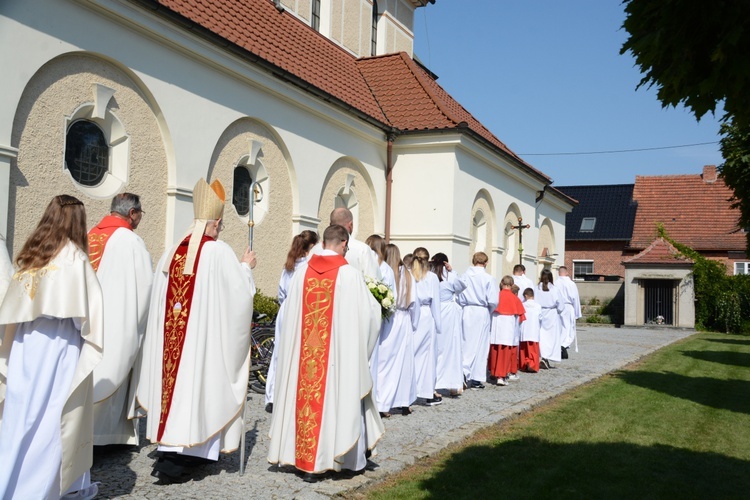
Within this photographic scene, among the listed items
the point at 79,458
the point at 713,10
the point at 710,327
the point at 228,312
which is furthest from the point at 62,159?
the point at 710,327

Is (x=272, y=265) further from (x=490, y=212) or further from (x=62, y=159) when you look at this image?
(x=490, y=212)

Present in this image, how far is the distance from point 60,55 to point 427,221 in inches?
385

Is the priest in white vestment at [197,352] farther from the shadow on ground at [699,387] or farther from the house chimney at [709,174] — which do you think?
the house chimney at [709,174]

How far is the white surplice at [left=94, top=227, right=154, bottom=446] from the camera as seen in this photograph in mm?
5719

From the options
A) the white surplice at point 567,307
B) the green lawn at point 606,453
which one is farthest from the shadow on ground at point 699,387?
the white surplice at point 567,307

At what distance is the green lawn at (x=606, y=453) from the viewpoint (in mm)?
5676

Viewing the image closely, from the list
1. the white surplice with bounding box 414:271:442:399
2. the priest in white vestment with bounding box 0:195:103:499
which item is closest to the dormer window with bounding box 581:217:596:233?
the white surplice with bounding box 414:271:442:399

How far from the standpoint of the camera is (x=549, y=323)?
14430 millimetres

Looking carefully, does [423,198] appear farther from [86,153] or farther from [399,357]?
[86,153]

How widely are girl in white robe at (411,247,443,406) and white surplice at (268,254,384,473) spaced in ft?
11.4

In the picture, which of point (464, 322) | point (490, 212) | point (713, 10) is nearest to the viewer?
point (713, 10)

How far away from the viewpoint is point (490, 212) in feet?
64.9

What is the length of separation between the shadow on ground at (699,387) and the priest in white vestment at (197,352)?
7.62 meters

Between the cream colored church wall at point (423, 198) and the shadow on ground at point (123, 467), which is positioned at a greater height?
the cream colored church wall at point (423, 198)
